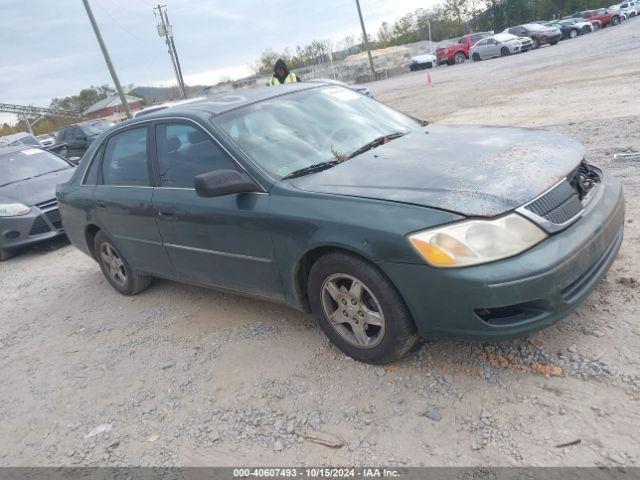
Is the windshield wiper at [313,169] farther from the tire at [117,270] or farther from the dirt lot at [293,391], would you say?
the tire at [117,270]

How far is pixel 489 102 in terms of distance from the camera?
1295 centimetres

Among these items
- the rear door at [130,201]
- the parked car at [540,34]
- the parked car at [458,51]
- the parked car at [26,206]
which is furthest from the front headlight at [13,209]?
the parked car at [458,51]

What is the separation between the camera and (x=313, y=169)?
134 inches

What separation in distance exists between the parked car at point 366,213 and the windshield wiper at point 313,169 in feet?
0.04

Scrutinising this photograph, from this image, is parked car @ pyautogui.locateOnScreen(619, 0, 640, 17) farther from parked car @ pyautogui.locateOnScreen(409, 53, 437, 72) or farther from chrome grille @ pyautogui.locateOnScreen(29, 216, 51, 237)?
chrome grille @ pyautogui.locateOnScreen(29, 216, 51, 237)

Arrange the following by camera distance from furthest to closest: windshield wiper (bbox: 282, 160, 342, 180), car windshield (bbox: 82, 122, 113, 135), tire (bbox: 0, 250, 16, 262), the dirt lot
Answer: car windshield (bbox: 82, 122, 113, 135) < tire (bbox: 0, 250, 16, 262) < windshield wiper (bbox: 282, 160, 342, 180) < the dirt lot

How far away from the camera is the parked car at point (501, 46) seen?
30969mm

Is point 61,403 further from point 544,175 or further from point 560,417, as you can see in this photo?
point 544,175

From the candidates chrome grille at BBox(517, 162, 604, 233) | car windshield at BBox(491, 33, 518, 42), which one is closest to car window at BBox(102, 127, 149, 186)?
chrome grille at BBox(517, 162, 604, 233)

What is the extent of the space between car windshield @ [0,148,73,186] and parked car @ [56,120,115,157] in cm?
845

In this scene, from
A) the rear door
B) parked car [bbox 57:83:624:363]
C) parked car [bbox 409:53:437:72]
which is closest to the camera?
parked car [bbox 57:83:624:363]

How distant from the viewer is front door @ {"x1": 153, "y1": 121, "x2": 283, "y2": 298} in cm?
337

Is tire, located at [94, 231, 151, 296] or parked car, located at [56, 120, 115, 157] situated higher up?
parked car, located at [56, 120, 115, 157]

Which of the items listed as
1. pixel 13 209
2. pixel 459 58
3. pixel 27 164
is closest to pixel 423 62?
pixel 459 58
